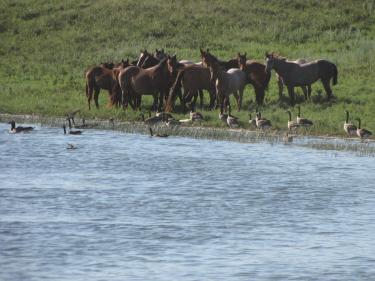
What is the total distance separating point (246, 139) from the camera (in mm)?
31344

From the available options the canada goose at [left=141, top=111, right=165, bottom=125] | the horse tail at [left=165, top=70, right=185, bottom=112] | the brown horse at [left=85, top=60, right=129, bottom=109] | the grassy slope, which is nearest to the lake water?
the canada goose at [left=141, top=111, right=165, bottom=125]

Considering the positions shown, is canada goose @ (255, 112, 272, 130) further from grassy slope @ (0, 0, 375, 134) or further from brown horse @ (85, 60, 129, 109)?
brown horse @ (85, 60, 129, 109)

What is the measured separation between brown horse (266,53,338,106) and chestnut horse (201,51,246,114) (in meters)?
1.15

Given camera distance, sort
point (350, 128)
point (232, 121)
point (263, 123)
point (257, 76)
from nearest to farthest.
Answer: point (350, 128) → point (263, 123) → point (232, 121) → point (257, 76)

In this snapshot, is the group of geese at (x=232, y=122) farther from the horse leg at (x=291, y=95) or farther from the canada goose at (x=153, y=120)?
the horse leg at (x=291, y=95)

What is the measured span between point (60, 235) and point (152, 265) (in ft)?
8.05

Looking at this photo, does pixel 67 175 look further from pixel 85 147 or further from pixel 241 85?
pixel 241 85

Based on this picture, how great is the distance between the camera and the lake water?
16.3 metres

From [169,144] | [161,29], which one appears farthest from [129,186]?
[161,29]

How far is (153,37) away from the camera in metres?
55.3

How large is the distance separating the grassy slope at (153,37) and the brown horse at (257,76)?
465 millimetres

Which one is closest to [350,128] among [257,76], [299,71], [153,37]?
[299,71]

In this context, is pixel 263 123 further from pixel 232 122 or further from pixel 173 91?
pixel 173 91

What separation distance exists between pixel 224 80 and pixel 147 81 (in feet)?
9.09
